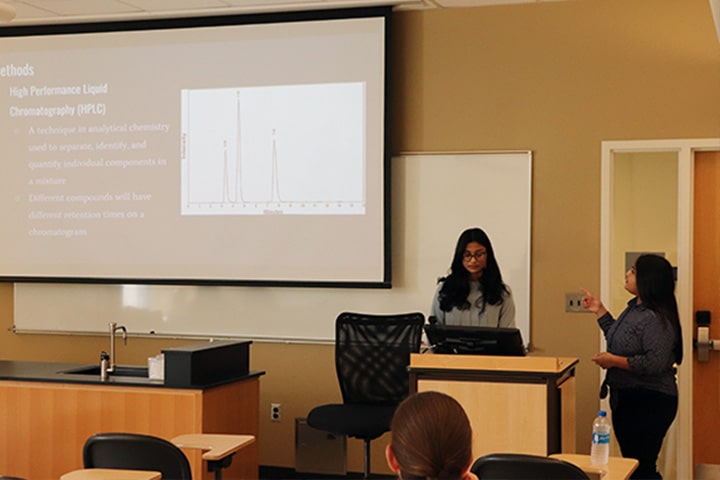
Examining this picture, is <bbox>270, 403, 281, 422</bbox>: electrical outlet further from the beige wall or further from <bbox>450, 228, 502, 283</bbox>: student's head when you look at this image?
<bbox>450, 228, 502, 283</bbox>: student's head

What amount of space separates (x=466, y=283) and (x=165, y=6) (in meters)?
3.06

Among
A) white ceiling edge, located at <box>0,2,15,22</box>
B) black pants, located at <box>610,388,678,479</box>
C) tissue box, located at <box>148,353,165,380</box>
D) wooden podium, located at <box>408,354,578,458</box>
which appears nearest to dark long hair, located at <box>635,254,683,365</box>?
black pants, located at <box>610,388,678,479</box>

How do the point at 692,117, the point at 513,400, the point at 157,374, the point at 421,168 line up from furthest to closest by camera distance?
the point at 421,168, the point at 692,117, the point at 157,374, the point at 513,400

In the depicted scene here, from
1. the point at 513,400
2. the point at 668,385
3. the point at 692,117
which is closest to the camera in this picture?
the point at 513,400

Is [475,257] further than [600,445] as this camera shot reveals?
Yes

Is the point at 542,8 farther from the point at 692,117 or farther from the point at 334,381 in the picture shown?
the point at 334,381

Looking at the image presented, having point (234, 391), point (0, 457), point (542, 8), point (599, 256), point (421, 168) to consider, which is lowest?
point (0, 457)

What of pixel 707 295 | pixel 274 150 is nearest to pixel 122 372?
pixel 274 150

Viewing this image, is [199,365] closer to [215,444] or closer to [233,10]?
[215,444]

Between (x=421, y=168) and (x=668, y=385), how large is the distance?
7.69 feet

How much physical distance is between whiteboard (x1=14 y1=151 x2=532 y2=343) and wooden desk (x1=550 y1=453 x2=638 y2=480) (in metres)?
2.86

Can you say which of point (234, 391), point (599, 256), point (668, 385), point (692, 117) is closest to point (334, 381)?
point (234, 391)

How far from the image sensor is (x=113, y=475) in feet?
11.9

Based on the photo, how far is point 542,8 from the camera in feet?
21.5
